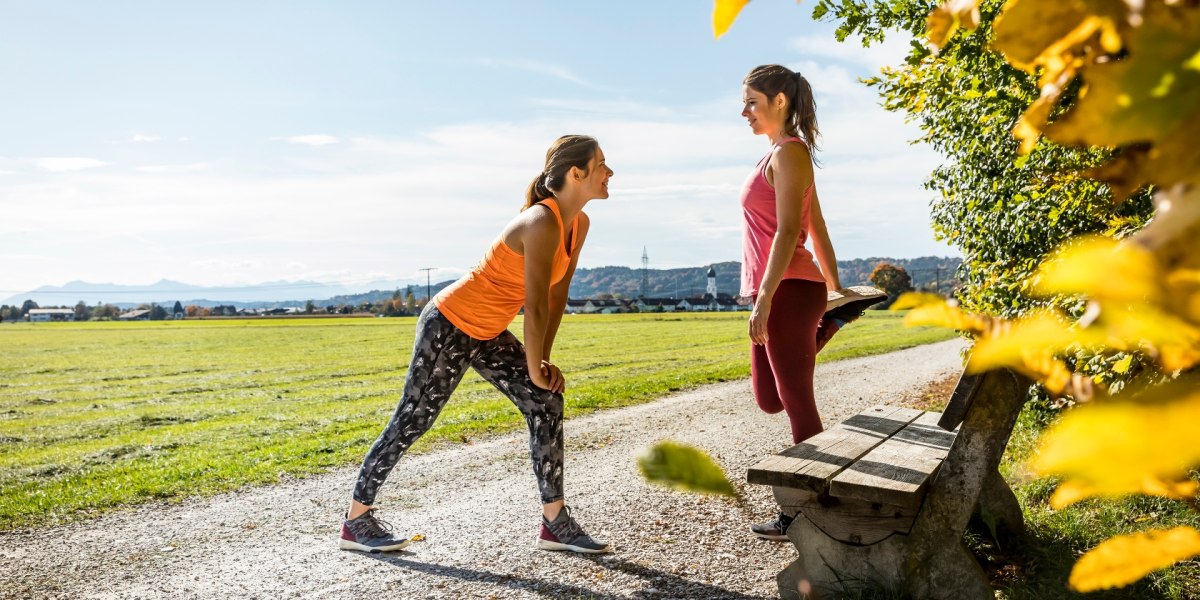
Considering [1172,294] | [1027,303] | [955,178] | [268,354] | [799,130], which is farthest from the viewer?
[268,354]

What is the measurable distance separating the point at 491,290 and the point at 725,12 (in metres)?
4.19

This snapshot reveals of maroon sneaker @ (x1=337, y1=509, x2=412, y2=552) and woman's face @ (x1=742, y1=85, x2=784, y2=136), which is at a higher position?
woman's face @ (x1=742, y1=85, x2=784, y2=136)

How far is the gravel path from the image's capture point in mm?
4742

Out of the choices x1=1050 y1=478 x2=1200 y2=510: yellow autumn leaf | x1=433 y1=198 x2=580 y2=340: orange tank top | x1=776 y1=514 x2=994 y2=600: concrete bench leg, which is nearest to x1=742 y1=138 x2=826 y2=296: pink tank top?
x1=433 y1=198 x2=580 y2=340: orange tank top

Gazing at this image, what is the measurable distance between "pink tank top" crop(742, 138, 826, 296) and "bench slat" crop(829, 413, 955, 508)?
0.93m

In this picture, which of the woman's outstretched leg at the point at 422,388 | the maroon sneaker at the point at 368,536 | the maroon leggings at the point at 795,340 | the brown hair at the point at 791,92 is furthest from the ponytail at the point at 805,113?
the maroon sneaker at the point at 368,536

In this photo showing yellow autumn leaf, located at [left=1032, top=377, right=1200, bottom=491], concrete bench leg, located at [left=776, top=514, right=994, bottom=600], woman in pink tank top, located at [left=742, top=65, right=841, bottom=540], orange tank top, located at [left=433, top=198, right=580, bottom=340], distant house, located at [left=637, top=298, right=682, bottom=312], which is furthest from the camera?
distant house, located at [left=637, top=298, right=682, bottom=312]

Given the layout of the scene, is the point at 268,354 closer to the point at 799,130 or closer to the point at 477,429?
the point at 477,429

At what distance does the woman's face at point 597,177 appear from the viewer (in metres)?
4.68

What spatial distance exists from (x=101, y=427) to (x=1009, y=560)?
1352cm

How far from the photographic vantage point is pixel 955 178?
305 inches

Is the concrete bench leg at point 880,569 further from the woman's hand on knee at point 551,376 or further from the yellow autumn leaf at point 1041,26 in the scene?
the yellow autumn leaf at point 1041,26

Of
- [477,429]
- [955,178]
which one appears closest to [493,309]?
[955,178]

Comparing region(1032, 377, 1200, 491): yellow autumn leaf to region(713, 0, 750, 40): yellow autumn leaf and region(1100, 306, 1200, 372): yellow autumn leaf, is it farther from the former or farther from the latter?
region(713, 0, 750, 40): yellow autumn leaf
